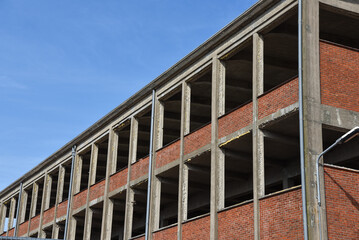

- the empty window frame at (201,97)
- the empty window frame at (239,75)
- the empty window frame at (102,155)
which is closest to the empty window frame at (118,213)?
the empty window frame at (102,155)

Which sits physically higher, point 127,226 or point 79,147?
point 79,147

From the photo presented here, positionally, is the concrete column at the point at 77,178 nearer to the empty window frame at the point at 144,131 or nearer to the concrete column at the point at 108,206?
the empty window frame at the point at 144,131

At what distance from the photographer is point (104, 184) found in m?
29.7

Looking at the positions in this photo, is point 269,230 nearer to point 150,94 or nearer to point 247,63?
point 247,63

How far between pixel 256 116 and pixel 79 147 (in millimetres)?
16605

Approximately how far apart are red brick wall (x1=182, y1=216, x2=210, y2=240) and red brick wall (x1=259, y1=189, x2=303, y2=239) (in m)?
3.43

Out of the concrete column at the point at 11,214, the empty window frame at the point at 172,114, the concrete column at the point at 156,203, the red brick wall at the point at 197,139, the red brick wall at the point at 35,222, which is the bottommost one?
the concrete column at the point at 156,203

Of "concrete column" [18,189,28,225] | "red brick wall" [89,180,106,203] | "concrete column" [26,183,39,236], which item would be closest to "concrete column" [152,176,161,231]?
"red brick wall" [89,180,106,203]

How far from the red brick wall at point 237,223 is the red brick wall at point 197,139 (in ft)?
10.9

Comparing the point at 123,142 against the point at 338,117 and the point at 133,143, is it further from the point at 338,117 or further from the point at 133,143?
the point at 338,117

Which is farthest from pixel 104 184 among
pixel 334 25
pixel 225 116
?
pixel 334 25

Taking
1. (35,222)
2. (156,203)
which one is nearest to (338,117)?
(156,203)

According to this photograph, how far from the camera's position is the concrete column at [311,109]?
15.8 m

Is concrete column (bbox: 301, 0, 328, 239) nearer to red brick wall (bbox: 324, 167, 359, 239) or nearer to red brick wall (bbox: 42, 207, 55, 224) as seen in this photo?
red brick wall (bbox: 324, 167, 359, 239)
